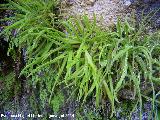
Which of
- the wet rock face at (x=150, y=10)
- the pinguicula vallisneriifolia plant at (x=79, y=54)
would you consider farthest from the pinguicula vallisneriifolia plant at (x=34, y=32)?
the wet rock face at (x=150, y=10)

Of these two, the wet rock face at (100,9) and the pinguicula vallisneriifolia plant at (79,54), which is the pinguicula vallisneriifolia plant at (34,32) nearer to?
the pinguicula vallisneriifolia plant at (79,54)

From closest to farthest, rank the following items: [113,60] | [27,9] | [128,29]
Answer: [113,60] → [128,29] → [27,9]

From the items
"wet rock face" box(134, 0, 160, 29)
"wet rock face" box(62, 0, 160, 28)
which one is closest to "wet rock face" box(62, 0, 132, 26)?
"wet rock face" box(62, 0, 160, 28)

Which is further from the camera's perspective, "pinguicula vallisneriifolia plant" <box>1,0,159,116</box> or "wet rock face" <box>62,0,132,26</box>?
"wet rock face" <box>62,0,132,26</box>

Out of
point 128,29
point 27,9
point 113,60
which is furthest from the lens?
point 27,9

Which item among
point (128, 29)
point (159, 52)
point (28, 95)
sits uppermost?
point (128, 29)

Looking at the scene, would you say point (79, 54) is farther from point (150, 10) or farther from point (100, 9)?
point (150, 10)

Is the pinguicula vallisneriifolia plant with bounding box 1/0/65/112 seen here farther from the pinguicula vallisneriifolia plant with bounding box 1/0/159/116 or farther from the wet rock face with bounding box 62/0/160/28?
the wet rock face with bounding box 62/0/160/28

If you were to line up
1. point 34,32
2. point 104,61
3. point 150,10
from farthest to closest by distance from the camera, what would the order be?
point 150,10, point 34,32, point 104,61

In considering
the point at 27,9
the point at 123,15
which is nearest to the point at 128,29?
the point at 123,15

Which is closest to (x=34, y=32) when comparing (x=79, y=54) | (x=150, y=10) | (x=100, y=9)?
(x=79, y=54)

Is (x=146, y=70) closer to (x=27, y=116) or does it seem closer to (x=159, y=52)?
(x=159, y=52)
